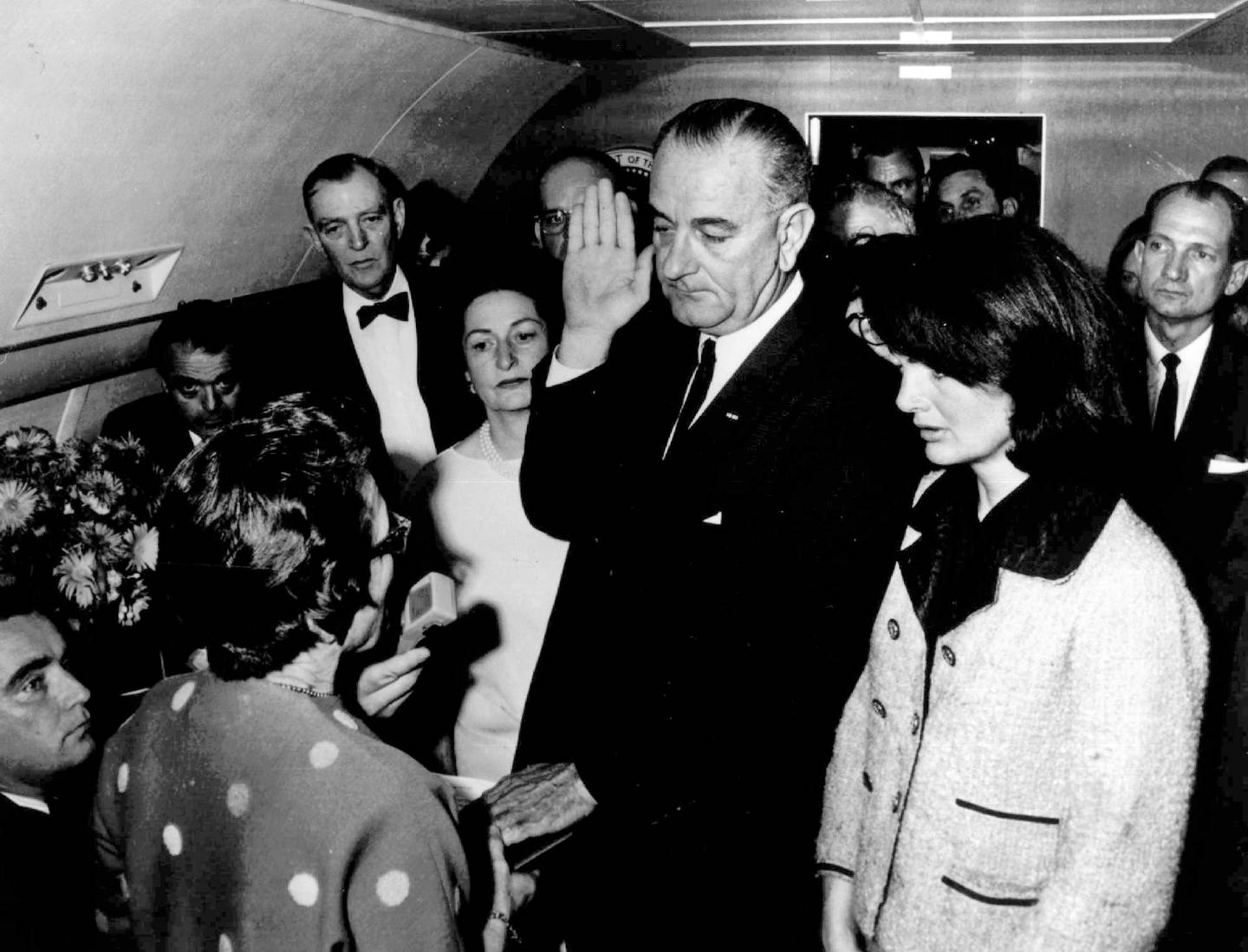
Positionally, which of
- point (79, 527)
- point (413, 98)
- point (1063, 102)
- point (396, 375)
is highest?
point (1063, 102)

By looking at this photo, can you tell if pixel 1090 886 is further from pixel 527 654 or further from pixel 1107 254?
pixel 1107 254

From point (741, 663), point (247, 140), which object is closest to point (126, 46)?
point (247, 140)

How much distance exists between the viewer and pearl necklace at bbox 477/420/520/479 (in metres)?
2.67

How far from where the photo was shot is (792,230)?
1.87 metres

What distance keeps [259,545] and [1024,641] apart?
1.12 metres

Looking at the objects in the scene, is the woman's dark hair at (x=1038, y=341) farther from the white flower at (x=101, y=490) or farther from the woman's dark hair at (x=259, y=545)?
the white flower at (x=101, y=490)

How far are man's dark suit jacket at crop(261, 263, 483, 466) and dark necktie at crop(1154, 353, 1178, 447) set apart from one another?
2303 millimetres

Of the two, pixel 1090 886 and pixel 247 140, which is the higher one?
pixel 247 140

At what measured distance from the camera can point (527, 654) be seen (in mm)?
2484

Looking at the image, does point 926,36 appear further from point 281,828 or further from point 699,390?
point 281,828

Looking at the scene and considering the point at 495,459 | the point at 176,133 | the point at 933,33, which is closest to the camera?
the point at 176,133

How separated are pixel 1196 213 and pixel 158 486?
317 centimetres

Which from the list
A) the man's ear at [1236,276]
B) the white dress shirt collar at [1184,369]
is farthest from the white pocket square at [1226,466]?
the man's ear at [1236,276]

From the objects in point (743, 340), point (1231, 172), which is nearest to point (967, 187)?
point (1231, 172)
